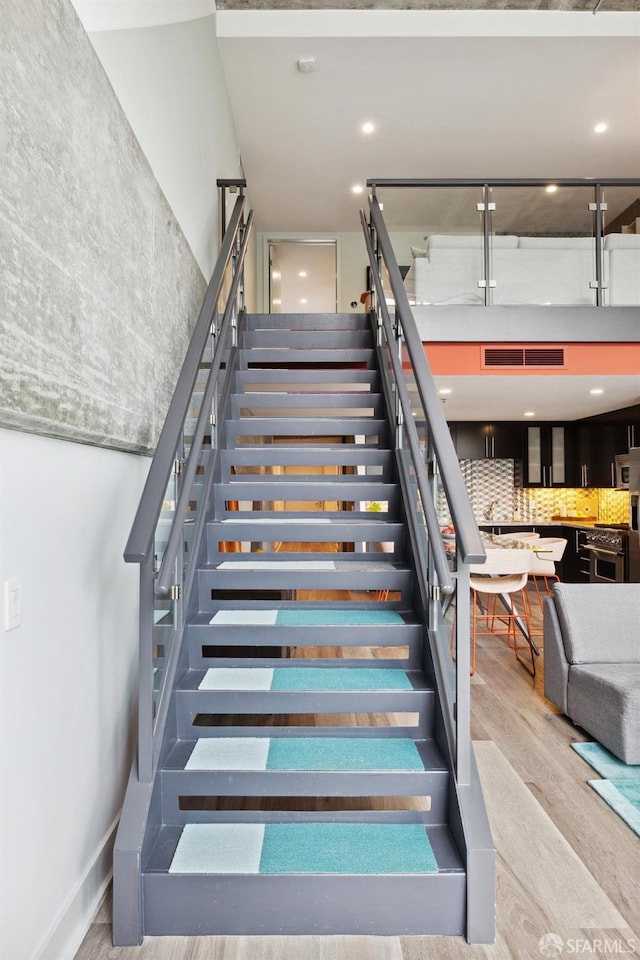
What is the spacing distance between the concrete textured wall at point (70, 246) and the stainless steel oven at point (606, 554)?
21.2 feet

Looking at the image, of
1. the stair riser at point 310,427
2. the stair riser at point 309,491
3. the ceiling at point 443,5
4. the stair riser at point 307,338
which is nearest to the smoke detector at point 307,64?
the ceiling at point 443,5

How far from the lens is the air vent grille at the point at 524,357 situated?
5.12 m

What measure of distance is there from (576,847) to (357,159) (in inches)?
282

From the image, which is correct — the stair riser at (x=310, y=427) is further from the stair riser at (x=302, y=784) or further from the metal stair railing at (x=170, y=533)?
the stair riser at (x=302, y=784)

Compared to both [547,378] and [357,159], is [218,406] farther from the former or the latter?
[357,159]

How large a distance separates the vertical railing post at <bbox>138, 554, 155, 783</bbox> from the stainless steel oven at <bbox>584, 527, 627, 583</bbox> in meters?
6.70

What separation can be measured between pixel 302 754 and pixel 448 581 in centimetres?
88

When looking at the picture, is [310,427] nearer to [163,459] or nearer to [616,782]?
[163,459]

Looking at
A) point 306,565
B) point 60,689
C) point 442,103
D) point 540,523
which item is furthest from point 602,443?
point 60,689

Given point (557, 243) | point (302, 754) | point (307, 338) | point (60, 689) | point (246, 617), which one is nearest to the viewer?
point (60, 689)

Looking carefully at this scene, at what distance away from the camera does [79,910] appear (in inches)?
75.9

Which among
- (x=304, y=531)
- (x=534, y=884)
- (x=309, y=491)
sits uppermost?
(x=309, y=491)

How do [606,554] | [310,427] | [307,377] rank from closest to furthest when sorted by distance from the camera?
[310,427]
[307,377]
[606,554]

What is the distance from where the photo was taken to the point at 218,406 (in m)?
3.67
